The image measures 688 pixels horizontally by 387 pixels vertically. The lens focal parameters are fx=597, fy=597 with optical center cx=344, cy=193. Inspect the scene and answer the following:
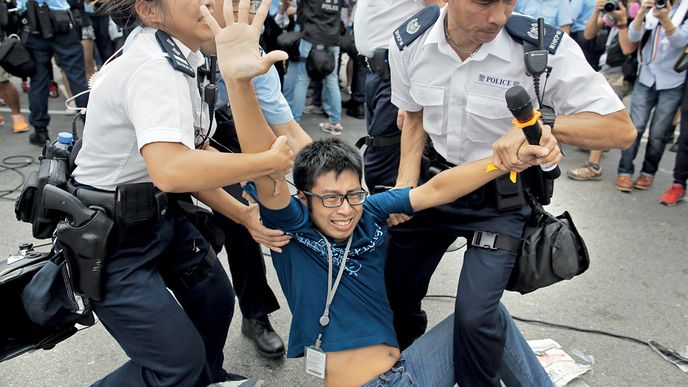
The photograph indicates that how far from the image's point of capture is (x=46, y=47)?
5.24 m

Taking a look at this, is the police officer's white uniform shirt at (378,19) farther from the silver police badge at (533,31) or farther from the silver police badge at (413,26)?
the silver police badge at (533,31)

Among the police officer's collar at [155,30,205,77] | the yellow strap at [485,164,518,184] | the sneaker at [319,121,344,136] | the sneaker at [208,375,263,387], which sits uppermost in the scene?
the police officer's collar at [155,30,205,77]

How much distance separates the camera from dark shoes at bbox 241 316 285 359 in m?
2.72

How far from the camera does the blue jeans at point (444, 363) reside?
1946 mm

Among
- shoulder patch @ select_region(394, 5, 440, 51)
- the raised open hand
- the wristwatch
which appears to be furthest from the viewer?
shoulder patch @ select_region(394, 5, 440, 51)

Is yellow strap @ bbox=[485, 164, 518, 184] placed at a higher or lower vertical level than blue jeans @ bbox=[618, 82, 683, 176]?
higher

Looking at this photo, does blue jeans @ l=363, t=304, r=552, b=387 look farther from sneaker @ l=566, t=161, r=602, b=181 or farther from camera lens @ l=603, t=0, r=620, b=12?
camera lens @ l=603, t=0, r=620, b=12

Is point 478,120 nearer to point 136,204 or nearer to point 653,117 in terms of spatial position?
point 136,204

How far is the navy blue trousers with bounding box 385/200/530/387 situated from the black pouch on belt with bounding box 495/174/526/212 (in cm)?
4

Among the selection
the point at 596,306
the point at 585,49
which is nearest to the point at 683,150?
the point at 585,49

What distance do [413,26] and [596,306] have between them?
1.93 metres

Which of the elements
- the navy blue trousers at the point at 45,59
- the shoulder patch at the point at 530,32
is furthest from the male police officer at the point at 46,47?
the shoulder patch at the point at 530,32

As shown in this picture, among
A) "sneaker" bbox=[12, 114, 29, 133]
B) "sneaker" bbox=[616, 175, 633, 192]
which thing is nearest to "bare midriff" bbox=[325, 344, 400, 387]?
"sneaker" bbox=[616, 175, 633, 192]

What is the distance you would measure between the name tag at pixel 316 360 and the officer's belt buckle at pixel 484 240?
2.15 feet
